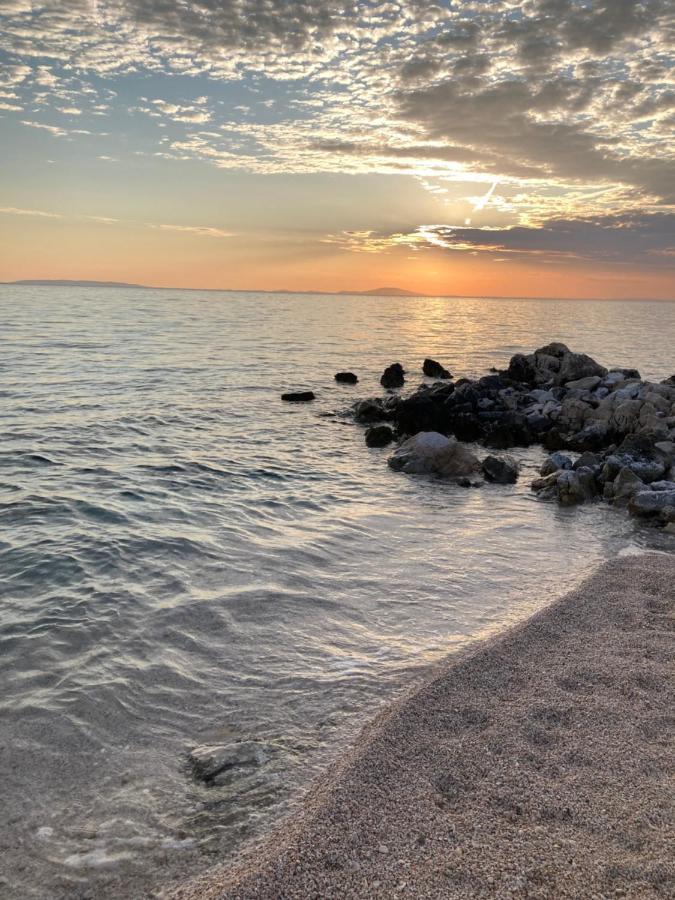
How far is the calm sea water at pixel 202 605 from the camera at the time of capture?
4762 millimetres

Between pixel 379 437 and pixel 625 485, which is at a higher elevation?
pixel 625 485

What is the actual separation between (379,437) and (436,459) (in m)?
3.64

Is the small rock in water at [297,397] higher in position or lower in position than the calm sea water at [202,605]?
higher

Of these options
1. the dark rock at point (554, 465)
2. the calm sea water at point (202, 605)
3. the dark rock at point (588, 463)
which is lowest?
the calm sea water at point (202, 605)

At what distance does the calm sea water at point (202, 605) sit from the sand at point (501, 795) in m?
0.56

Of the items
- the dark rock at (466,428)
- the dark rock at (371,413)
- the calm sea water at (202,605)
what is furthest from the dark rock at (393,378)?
the calm sea water at (202,605)

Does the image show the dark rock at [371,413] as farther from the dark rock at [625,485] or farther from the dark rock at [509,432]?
the dark rock at [625,485]

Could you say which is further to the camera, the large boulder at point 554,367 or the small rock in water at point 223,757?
the large boulder at point 554,367

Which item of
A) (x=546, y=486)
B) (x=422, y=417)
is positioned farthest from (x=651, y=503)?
(x=422, y=417)

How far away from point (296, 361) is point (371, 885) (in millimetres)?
37151

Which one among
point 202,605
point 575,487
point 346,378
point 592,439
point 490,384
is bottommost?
point 202,605

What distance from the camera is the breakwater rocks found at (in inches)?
545

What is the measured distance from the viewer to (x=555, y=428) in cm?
2025

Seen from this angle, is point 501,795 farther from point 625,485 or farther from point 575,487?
point 625,485
